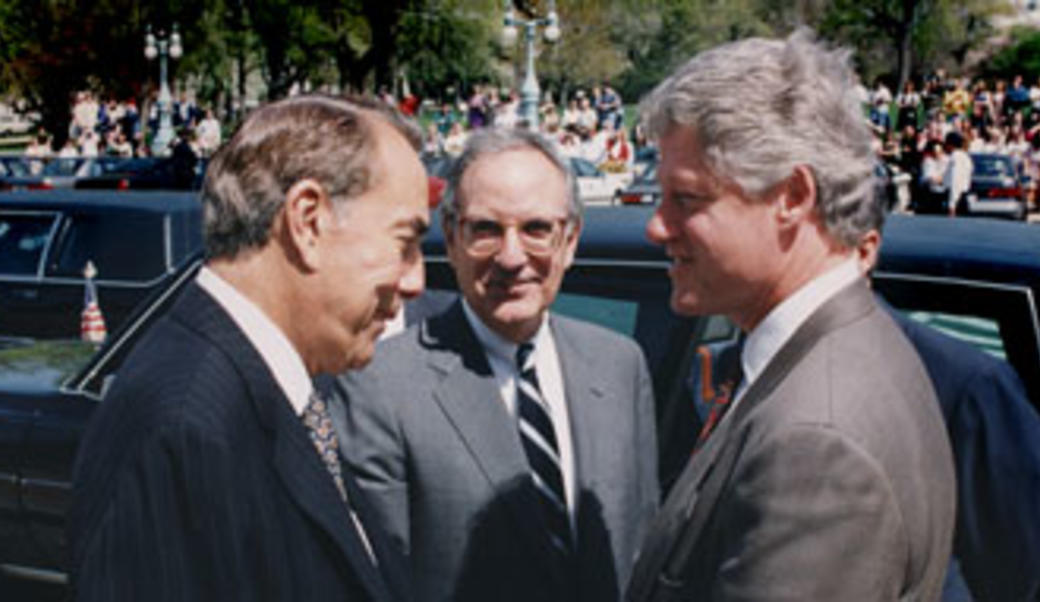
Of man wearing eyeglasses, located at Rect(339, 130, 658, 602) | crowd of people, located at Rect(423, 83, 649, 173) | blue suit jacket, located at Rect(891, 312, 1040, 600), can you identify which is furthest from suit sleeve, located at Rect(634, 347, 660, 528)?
crowd of people, located at Rect(423, 83, 649, 173)

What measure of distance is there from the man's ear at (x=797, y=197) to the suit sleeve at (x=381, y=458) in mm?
1158

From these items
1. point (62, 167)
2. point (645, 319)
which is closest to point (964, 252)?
point (645, 319)

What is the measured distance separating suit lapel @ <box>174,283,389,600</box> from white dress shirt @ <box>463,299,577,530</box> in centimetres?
111

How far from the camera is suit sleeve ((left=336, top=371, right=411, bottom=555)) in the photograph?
2.85m

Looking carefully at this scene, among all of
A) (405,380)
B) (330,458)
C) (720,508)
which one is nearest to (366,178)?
(330,458)

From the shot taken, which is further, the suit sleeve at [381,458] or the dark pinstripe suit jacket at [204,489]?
the suit sleeve at [381,458]

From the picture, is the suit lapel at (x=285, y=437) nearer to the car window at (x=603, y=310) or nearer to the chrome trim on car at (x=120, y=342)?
the car window at (x=603, y=310)

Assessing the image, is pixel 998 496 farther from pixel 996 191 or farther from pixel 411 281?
pixel 996 191

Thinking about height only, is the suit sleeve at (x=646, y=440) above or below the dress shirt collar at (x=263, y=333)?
below

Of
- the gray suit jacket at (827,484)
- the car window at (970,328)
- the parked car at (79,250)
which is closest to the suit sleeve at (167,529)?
the gray suit jacket at (827,484)

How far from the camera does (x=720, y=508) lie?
191 cm

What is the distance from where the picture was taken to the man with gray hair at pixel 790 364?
1.77m

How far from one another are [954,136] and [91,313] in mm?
17809

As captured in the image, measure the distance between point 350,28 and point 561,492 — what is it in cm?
4921
